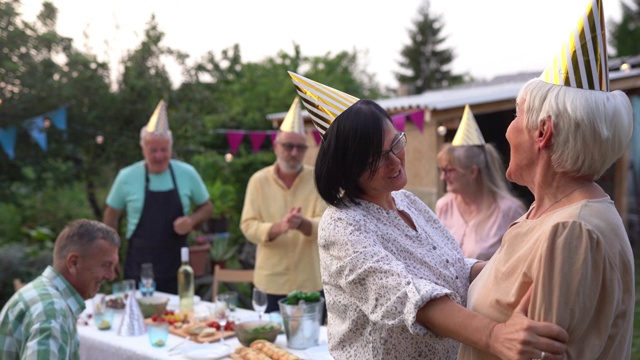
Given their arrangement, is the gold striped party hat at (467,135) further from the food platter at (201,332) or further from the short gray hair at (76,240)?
the short gray hair at (76,240)

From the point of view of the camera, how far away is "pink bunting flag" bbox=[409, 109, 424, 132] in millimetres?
6453

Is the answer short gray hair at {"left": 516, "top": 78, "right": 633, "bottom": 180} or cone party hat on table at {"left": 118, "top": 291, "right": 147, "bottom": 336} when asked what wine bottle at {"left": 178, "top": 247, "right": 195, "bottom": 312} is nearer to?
cone party hat on table at {"left": 118, "top": 291, "right": 147, "bottom": 336}

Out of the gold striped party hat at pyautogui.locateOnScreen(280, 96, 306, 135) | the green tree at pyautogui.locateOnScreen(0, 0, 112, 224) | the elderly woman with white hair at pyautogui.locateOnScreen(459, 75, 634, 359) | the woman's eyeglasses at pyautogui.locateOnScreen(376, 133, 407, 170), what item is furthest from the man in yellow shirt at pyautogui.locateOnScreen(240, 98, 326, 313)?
the green tree at pyautogui.locateOnScreen(0, 0, 112, 224)

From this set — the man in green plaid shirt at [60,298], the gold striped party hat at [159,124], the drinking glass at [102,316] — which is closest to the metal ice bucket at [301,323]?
the man in green plaid shirt at [60,298]

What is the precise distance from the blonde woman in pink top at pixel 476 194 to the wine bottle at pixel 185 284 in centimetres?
162

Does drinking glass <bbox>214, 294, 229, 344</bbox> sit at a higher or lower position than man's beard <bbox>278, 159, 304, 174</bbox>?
lower

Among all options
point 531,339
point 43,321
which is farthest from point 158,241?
point 531,339

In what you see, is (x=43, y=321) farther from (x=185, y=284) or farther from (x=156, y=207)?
(x=156, y=207)

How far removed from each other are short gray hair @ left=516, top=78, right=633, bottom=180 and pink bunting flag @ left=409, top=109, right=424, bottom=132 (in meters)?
5.15

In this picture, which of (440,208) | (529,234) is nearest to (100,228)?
(529,234)

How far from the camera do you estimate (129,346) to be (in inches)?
109

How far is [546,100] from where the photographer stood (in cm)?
131

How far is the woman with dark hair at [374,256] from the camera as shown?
144cm

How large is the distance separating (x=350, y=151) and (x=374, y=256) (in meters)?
0.31
